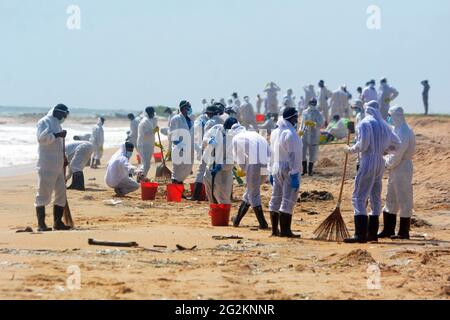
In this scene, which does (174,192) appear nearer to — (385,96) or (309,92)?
(385,96)

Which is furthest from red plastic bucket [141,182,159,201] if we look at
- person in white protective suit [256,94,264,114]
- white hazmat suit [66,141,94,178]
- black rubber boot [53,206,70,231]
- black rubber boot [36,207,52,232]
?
person in white protective suit [256,94,264,114]

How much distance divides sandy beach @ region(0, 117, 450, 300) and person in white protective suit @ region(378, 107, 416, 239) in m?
0.36

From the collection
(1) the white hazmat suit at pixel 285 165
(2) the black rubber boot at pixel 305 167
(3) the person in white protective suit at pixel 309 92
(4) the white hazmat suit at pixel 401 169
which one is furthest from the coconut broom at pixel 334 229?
(3) the person in white protective suit at pixel 309 92

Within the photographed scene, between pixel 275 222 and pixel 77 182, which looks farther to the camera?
pixel 77 182

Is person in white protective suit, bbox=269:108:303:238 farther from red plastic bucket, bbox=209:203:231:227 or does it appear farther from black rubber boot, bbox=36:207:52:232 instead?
black rubber boot, bbox=36:207:52:232

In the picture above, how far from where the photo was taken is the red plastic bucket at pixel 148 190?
1880 centimetres

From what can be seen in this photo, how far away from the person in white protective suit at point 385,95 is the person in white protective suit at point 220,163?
1729cm

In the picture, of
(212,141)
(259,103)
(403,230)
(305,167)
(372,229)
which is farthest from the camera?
(259,103)

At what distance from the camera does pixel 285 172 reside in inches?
527

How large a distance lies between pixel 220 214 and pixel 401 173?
2722 mm

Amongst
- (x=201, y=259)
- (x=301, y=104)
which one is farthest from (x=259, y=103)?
(x=201, y=259)

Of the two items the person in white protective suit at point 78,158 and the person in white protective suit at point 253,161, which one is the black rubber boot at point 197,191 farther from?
the person in white protective suit at point 253,161

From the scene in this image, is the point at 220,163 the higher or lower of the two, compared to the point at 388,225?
higher
